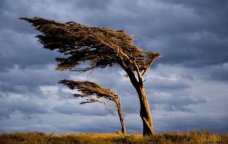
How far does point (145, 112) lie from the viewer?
2745cm

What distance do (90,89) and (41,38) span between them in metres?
9.84

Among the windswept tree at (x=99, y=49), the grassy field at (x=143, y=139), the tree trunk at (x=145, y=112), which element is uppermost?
the windswept tree at (x=99, y=49)

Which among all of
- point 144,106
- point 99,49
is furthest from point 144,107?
point 99,49

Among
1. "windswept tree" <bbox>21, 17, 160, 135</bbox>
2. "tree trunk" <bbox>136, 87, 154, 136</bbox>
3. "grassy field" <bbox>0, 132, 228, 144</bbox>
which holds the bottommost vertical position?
"grassy field" <bbox>0, 132, 228, 144</bbox>

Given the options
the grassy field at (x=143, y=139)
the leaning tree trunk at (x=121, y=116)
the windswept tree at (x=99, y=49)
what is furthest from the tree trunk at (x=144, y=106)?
the leaning tree trunk at (x=121, y=116)

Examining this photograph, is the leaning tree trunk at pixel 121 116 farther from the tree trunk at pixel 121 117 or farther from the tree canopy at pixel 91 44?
the tree canopy at pixel 91 44

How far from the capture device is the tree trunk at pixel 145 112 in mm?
27266

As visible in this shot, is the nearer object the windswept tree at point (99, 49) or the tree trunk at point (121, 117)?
the windswept tree at point (99, 49)

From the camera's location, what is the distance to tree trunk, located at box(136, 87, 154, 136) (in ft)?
89.5

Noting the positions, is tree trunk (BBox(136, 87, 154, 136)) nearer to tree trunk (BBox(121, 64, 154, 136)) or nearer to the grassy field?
tree trunk (BBox(121, 64, 154, 136))

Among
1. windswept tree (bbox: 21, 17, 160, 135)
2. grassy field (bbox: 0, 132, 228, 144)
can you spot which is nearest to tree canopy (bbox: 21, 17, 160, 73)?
windswept tree (bbox: 21, 17, 160, 135)

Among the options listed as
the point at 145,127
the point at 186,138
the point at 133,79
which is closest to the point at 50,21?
the point at 133,79

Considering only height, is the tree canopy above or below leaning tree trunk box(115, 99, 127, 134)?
above

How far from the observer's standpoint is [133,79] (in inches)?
1094
